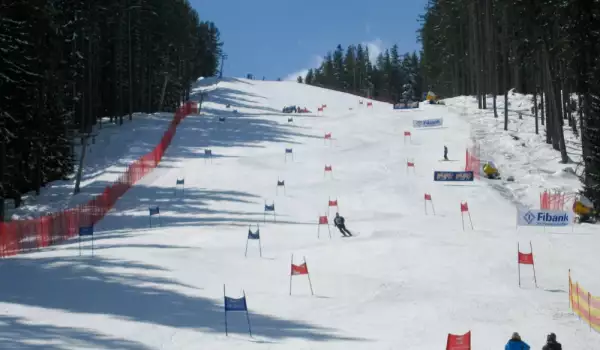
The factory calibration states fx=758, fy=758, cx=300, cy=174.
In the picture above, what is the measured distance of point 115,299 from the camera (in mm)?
19094

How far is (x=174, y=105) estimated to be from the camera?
334 feet

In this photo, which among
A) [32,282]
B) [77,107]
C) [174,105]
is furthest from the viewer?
[174,105]

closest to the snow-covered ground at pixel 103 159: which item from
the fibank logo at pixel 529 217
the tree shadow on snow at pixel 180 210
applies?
the tree shadow on snow at pixel 180 210

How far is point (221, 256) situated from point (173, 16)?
60.0m

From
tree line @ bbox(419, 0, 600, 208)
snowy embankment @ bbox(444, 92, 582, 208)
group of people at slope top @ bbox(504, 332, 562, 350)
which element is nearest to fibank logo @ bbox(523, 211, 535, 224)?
tree line @ bbox(419, 0, 600, 208)

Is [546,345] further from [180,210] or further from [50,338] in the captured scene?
[180,210]

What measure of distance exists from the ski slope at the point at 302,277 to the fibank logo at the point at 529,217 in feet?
1.68

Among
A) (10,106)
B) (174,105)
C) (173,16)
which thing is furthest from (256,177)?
(174,105)

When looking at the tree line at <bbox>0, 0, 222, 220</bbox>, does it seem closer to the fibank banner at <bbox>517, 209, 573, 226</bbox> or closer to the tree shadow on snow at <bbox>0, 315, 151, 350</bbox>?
the tree shadow on snow at <bbox>0, 315, 151, 350</bbox>

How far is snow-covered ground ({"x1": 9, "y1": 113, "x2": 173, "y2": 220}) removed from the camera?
129 feet

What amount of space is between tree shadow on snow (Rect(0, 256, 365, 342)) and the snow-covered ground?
603 inches

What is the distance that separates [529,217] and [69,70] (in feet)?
120

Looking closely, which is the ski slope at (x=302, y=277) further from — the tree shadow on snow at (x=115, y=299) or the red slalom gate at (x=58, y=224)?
the red slalom gate at (x=58, y=224)

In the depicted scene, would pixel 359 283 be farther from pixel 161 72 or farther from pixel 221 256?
pixel 161 72
